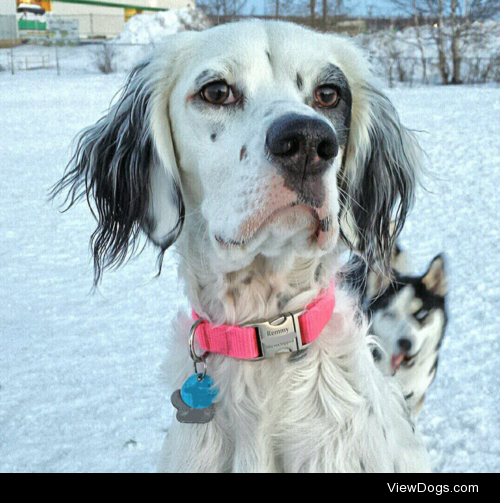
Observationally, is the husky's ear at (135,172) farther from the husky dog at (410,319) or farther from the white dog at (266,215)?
the husky dog at (410,319)

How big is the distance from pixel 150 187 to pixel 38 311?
8.67 feet

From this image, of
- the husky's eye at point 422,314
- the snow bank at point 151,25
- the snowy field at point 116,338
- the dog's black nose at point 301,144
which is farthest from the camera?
the snow bank at point 151,25

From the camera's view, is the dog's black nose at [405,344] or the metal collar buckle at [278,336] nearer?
the metal collar buckle at [278,336]

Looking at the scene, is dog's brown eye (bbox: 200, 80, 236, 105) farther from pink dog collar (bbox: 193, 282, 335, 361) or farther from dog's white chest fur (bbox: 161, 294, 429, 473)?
dog's white chest fur (bbox: 161, 294, 429, 473)

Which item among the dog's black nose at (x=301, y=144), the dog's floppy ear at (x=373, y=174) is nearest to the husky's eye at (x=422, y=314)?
the dog's floppy ear at (x=373, y=174)

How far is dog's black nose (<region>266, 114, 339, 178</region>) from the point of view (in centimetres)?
172

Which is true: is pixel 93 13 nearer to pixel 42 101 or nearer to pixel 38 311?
pixel 42 101

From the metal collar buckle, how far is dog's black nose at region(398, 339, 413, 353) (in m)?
0.90

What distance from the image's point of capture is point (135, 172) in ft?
7.55

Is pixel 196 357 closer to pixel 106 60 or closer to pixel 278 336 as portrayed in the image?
pixel 278 336

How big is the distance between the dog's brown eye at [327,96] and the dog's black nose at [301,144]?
433mm

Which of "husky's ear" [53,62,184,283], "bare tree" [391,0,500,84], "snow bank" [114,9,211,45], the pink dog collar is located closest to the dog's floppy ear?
the pink dog collar

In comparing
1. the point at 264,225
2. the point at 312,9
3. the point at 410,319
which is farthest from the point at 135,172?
the point at 312,9

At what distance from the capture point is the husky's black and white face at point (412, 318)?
276 cm
